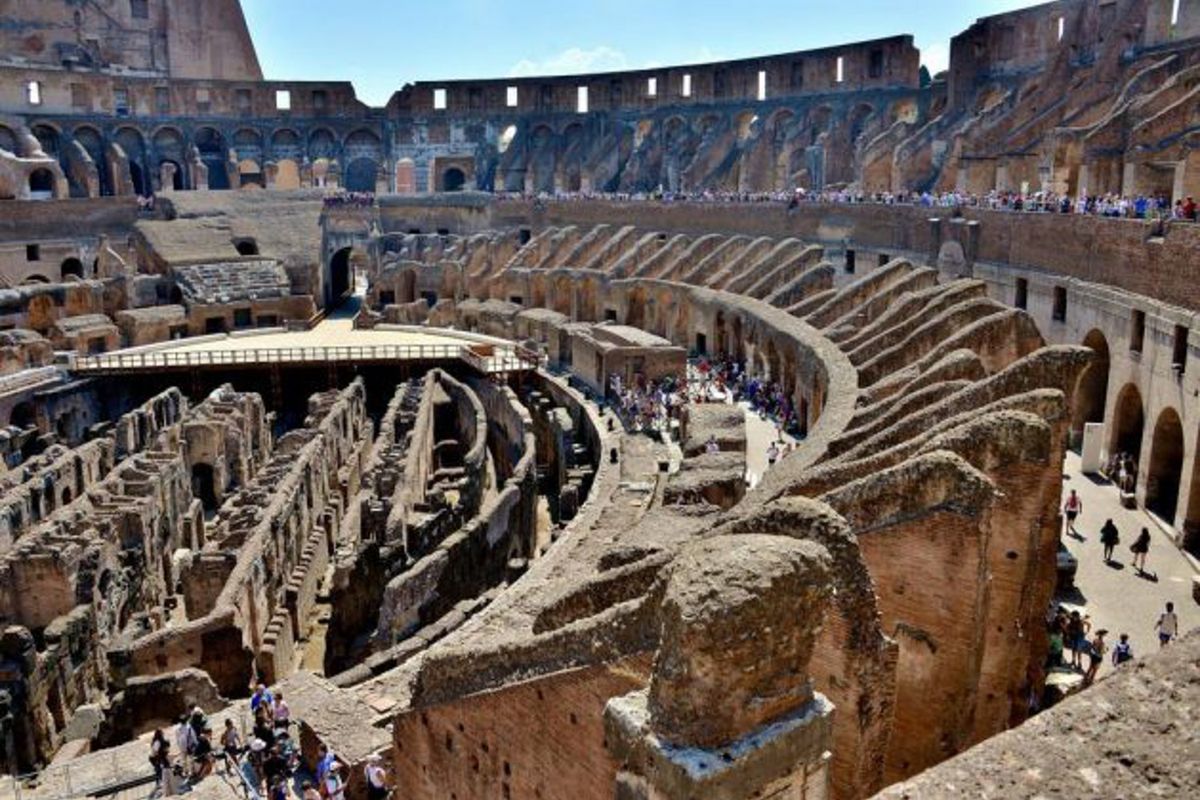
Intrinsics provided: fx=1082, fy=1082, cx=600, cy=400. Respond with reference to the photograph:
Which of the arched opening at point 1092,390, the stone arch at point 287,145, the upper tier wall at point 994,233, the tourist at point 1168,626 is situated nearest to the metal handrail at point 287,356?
the upper tier wall at point 994,233

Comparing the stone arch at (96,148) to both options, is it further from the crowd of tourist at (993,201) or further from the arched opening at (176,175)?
the crowd of tourist at (993,201)

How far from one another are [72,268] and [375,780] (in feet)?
133

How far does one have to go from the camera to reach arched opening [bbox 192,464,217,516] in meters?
26.6

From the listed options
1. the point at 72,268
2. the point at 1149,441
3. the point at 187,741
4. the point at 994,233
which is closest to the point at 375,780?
the point at 187,741

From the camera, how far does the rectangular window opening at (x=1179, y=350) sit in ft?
53.1

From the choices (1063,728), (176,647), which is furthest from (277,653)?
(1063,728)

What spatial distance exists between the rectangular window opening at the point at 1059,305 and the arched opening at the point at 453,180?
126 ft

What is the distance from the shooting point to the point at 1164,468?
665 inches

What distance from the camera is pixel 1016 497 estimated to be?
1014 cm

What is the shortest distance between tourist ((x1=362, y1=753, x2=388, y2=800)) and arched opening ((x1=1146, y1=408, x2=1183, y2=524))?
41.4 ft

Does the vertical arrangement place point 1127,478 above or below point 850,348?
below

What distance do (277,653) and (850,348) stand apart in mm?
12189

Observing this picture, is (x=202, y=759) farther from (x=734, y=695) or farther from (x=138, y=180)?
(x=138, y=180)

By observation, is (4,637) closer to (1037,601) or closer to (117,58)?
(1037,601)
